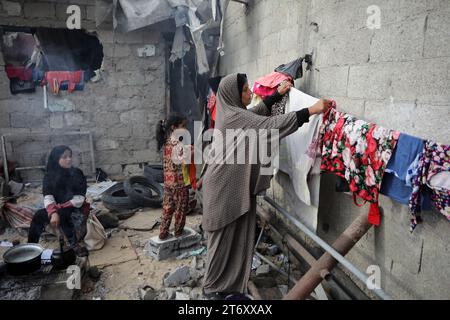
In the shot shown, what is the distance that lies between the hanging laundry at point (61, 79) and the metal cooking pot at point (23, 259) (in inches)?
172

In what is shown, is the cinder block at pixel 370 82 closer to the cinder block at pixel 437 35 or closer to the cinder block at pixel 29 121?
the cinder block at pixel 437 35

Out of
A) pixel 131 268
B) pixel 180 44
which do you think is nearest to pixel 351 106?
pixel 131 268

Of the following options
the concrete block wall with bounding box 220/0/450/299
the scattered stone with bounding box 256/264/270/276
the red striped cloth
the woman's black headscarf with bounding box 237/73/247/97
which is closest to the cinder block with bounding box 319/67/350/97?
the concrete block wall with bounding box 220/0/450/299

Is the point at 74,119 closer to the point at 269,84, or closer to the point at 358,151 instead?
the point at 269,84

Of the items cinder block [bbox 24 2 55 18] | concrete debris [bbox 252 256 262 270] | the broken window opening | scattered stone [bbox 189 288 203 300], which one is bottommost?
scattered stone [bbox 189 288 203 300]

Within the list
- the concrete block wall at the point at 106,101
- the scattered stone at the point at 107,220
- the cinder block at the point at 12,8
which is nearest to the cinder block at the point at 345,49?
the scattered stone at the point at 107,220

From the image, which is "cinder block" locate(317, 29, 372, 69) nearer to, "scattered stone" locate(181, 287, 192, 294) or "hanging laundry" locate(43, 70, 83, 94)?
"scattered stone" locate(181, 287, 192, 294)

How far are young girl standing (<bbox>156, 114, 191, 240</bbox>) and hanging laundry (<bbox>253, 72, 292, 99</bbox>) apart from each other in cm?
104

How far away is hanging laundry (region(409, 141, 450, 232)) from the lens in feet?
5.76

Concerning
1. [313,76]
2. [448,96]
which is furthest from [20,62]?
[448,96]

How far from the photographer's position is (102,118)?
7266 millimetres

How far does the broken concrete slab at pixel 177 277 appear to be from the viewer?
3.61 m

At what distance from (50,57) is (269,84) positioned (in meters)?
5.35

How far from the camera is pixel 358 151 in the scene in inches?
89.9
